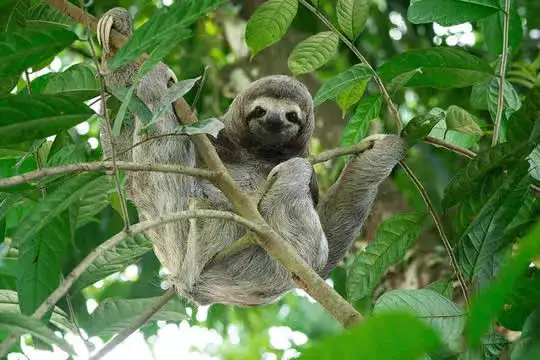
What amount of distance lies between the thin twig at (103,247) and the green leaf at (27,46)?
2.21ft

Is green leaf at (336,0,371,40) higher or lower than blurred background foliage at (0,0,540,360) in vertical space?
higher

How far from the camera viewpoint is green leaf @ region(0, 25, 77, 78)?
241 centimetres

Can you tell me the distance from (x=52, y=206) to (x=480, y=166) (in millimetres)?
1555

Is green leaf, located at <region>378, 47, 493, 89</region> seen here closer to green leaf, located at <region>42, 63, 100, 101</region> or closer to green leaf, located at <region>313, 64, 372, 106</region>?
green leaf, located at <region>313, 64, 372, 106</region>

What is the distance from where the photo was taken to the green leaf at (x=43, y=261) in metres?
2.56

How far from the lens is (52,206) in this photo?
2.19 meters

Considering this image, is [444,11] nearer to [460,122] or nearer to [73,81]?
[460,122]

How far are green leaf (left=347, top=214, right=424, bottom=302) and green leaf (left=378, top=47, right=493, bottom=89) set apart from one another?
0.65 m

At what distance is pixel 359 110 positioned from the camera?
12.5 feet

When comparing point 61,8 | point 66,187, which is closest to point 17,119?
point 66,187

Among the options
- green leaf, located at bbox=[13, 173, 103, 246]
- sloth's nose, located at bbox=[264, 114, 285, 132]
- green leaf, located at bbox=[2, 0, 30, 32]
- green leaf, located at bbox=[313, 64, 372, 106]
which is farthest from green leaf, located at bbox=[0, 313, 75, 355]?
sloth's nose, located at bbox=[264, 114, 285, 132]

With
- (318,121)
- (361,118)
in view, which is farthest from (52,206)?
(318,121)

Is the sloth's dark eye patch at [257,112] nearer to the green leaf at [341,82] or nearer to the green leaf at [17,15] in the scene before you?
the green leaf at [341,82]

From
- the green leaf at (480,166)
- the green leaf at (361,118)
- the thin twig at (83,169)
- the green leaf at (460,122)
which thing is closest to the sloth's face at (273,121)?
the green leaf at (361,118)
